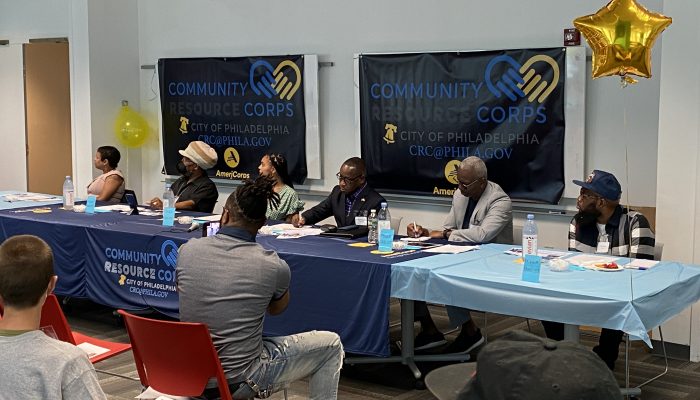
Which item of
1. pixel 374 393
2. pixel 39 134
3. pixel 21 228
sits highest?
pixel 39 134

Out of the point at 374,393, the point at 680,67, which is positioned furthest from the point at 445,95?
the point at 374,393

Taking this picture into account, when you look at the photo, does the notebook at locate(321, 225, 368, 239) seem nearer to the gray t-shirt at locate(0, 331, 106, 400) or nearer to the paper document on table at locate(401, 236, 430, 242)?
the paper document on table at locate(401, 236, 430, 242)

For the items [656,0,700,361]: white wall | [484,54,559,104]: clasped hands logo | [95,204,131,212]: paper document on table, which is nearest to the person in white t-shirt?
[656,0,700,361]: white wall

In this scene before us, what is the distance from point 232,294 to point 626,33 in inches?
93.3

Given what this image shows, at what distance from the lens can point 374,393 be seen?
4.59m

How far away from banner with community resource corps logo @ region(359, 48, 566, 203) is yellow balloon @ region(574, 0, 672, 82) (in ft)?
5.61

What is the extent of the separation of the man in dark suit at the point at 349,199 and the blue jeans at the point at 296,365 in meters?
2.15

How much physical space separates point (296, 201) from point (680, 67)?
2.55m

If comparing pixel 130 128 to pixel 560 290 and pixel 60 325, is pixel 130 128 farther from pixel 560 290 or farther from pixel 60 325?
pixel 560 290

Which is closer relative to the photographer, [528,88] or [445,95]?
[528,88]

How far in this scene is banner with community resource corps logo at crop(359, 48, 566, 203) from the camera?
20.7 feet

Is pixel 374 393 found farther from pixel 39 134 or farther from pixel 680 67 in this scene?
pixel 39 134

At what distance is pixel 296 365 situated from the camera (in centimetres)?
351

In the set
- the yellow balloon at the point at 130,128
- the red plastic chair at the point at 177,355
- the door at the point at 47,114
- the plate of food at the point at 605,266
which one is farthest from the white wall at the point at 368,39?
the red plastic chair at the point at 177,355
